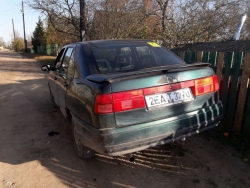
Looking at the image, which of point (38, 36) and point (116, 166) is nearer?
point (116, 166)

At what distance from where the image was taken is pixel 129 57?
3.15 metres

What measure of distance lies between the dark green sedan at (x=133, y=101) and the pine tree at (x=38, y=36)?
123 feet

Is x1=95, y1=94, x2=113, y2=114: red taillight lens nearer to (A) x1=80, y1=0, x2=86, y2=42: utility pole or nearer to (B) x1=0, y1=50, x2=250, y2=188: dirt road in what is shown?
(B) x1=0, y1=50, x2=250, y2=188: dirt road

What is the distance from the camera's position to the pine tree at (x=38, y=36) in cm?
3712

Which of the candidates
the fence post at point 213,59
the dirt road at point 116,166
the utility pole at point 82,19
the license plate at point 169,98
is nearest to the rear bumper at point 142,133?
the license plate at point 169,98

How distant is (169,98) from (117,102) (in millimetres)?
641

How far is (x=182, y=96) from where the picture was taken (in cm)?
253

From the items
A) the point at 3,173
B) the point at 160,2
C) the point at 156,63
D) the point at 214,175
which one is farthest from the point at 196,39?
the point at 3,173

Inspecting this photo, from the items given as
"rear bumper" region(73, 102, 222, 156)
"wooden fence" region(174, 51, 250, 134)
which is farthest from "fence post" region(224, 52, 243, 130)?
"rear bumper" region(73, 102, 222, 156)

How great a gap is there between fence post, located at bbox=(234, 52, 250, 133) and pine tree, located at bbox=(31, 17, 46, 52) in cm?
3805

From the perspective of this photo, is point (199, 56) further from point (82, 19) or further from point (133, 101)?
point (82, 19)

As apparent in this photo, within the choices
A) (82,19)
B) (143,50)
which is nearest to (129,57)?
(143,50)

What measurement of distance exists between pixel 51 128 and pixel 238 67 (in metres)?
3.71

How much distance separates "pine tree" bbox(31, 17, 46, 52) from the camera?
37125 mm
